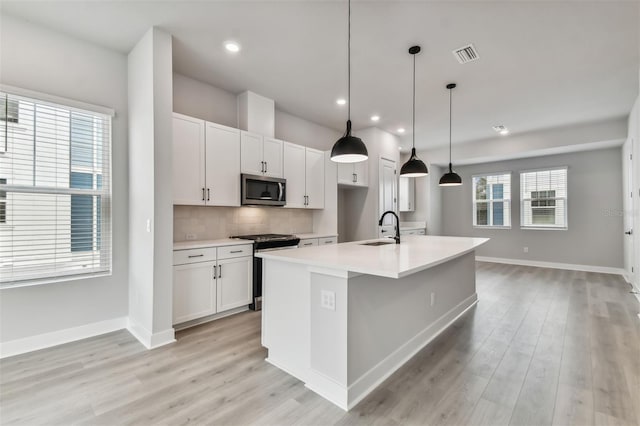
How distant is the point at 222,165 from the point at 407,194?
515cm

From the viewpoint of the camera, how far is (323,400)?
6.23 feet

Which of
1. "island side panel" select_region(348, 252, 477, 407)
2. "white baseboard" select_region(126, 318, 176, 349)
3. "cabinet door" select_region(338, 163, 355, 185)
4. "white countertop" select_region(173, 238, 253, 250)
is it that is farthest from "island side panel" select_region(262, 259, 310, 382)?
"cabinet door" select_region(338, 163, 355, 185)

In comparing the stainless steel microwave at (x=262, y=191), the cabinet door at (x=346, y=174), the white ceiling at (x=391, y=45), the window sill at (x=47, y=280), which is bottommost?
the window sill at (x=47, y=280)

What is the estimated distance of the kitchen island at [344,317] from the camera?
1857 millimetres

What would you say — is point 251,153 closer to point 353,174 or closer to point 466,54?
point 353,174

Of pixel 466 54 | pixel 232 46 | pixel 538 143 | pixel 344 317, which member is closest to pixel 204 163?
pixel 232 46

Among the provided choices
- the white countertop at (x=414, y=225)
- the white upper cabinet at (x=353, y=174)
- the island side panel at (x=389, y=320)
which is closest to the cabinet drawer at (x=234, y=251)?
the island side panel at (x=389, y=320)

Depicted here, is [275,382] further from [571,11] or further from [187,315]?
[571,11]

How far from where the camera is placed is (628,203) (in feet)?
16.5

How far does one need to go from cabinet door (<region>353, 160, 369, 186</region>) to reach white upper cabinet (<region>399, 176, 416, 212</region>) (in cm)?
172

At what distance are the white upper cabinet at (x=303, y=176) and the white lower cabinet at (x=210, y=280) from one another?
1.25 meters

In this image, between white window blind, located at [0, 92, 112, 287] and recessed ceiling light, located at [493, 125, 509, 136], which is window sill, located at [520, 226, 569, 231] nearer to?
recessed ceiling light, located at [493, 125, 509, 136]

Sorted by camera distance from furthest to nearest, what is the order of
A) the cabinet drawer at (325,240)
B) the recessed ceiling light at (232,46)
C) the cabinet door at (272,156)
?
the cabinet drawer at (325,240) < the cabinet door at (272,156) < the recessed ceiling light at (232,46)

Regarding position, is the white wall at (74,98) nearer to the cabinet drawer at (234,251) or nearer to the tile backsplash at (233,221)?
the tile backsplash at (233,221)
